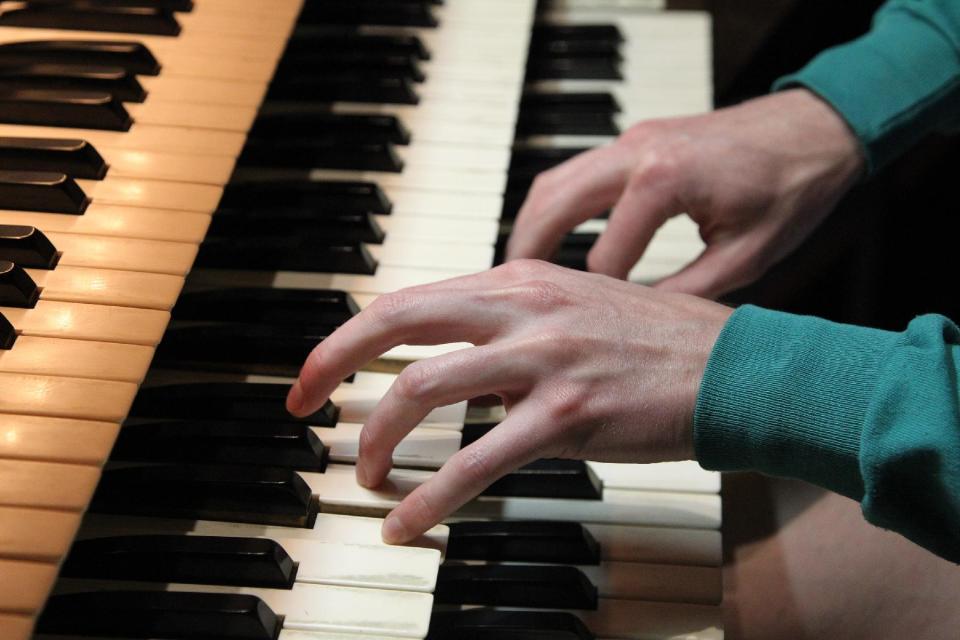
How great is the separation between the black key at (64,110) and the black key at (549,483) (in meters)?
0.51

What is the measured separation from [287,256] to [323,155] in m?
0.19

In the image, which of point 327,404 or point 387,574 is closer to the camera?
point 387,574

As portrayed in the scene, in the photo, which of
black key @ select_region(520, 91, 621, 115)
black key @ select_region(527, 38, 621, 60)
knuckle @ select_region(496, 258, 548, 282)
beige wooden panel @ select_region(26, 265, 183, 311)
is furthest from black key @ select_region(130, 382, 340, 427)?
black key @ select_region(527, 38, 621, 60)

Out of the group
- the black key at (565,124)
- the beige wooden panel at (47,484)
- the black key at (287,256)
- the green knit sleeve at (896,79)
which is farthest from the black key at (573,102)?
the beige wooden panel at (47,484)

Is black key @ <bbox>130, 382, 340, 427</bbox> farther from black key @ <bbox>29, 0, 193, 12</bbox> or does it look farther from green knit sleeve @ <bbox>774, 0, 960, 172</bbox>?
green knit sleeve @ <bbox>774, 0, 960, 172</bbox>

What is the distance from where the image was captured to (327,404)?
92 cm

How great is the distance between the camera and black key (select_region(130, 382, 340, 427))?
3.00ft

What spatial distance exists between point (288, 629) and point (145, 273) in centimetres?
32

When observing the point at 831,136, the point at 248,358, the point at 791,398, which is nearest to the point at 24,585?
the point at 248,358

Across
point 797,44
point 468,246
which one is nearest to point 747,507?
point 468,246

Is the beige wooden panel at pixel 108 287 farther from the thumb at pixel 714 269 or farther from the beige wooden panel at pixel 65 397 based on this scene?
the thumb at pixel 714 269

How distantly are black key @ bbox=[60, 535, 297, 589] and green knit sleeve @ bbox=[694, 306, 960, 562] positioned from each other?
0.35 m

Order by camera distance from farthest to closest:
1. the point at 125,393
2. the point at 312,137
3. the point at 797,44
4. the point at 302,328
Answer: the point at 797,44, the point at 312,137, the point at 302,328, the point at 125,393

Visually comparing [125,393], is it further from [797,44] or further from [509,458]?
[797,44]
